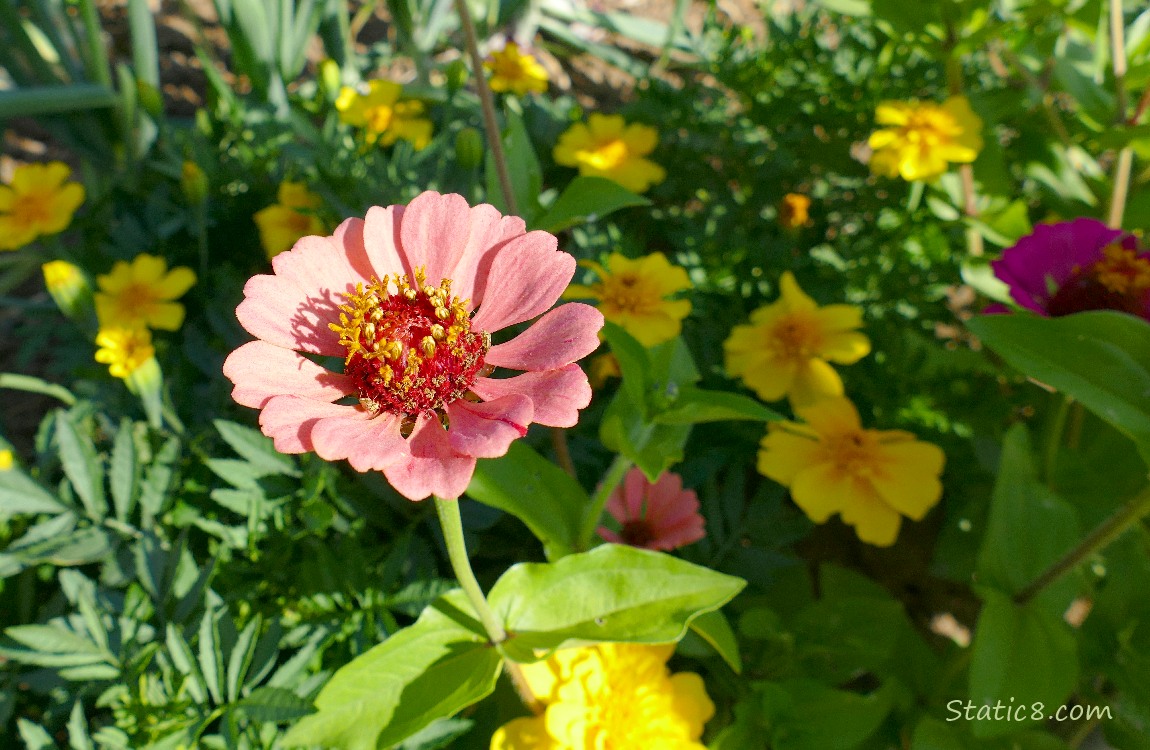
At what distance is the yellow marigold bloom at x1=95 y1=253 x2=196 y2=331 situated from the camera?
1.14 metres

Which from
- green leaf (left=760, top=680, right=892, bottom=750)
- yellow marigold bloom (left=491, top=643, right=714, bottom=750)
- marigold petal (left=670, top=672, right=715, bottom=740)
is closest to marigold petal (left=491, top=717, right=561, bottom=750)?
yellow marigold bloom (left=491, top=643, right=714, bottom=750)

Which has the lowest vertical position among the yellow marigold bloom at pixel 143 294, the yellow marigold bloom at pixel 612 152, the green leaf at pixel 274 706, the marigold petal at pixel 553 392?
the green leaf at pixel 274 706

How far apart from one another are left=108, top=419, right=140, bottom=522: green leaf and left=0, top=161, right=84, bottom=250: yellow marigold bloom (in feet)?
1.80

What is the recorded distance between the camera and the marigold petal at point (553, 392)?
473 millimetres

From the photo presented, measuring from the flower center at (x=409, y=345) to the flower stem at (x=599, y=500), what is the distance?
8.2 inches

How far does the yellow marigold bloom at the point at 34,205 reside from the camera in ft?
4.05

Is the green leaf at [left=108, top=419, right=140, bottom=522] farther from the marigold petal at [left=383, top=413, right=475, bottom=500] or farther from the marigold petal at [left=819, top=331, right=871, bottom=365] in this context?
Answer: the marigold petal at [left=819, top=331, right=871, bottom=365]

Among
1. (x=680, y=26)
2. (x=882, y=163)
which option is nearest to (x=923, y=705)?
(x=882, y=163)

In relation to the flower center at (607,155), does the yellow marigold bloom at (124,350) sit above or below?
below

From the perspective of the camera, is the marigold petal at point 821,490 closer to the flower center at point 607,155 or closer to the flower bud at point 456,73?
the flower center at point 607,155

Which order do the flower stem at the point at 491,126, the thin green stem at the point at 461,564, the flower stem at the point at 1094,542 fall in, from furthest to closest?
the flower stem at the point at 491,126 < the flower stem at the point at 1094,542 < the thin green stem at the point at 461,564

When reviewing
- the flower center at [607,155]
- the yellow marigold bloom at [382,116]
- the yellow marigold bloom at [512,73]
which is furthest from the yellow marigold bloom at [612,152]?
the yellow marigold bloom at [382,116]

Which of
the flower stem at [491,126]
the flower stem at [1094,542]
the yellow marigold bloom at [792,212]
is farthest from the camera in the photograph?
the yellow marigold bloom at [792,212]

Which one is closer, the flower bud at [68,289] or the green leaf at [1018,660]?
the green leaf at [1018,660]
